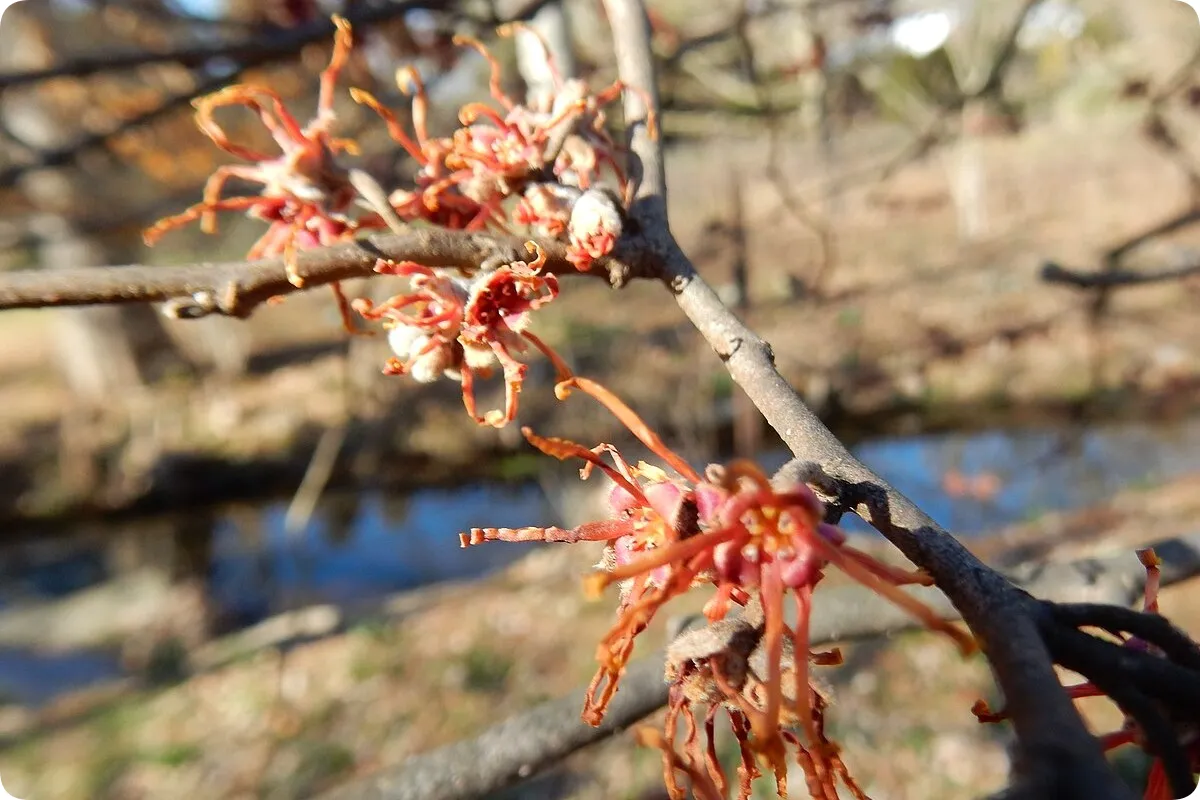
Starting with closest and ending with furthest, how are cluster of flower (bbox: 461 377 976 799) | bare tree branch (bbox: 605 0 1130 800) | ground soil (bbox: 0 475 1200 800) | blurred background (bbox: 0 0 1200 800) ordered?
1. bare tree branch (bbox: 605 0 1130 800)
2. cluster of flower (bbox: 461 377 976 799)
3. ground soil (bbox: 0 475 1200 800)
4. blurred background (bbox: 0 0 1200 800)

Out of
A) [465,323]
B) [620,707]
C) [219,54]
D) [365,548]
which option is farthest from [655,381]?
[465,323]

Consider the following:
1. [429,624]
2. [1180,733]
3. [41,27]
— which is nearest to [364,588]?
[429,624]

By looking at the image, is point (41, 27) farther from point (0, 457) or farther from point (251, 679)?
point (251, 679)

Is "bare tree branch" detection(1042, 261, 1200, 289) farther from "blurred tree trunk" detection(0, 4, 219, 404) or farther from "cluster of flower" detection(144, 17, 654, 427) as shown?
"blurred tree trunk" detection(0, 4, 219, 404)

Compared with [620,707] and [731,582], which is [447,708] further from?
[731,582]

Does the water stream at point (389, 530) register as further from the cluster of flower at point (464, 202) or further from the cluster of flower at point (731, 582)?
the cluster of flower at point (731, 582)

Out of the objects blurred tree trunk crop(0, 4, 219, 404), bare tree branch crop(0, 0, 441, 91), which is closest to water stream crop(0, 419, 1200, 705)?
blurred tree trunk crop(0, 4, 219, 404)
